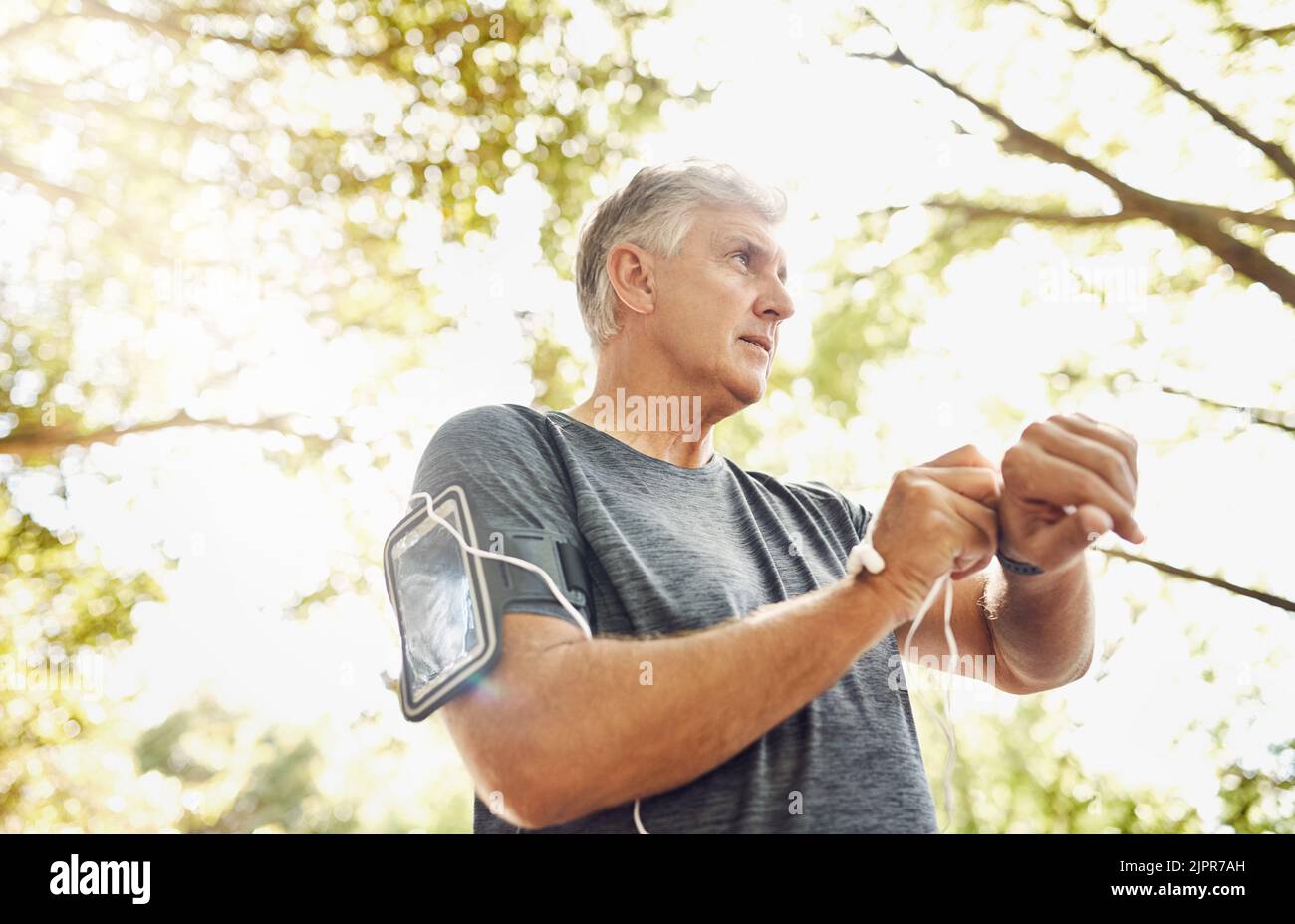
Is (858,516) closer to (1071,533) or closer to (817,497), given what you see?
(817,497)

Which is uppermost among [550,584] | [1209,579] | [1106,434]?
[1209,579]

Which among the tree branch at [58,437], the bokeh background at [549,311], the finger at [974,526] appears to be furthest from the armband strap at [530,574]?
the tree branch at [58,437]

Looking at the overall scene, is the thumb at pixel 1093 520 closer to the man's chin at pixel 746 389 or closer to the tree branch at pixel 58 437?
the man's chin at pixel 746 389

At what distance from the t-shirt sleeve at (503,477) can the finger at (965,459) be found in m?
0.41

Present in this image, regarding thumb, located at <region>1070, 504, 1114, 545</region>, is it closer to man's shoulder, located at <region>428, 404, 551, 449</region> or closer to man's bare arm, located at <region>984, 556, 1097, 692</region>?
man's bare arm, located at <region>984, 556, 1097, 692</region>

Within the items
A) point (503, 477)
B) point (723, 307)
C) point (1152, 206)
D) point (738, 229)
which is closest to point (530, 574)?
point (503, 477)

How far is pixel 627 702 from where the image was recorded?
0.88m

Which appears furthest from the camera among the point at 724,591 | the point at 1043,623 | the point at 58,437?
the point at 58,437

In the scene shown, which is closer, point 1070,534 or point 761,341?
point 1070,534

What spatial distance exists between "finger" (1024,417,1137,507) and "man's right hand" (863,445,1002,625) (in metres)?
0.08

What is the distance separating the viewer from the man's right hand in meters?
0.96

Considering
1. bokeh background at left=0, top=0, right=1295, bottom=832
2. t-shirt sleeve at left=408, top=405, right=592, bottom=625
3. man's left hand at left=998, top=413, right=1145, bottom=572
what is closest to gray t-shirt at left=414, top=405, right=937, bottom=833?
t-shirt sleeve at left=408, top=405, right=592, bottom=625

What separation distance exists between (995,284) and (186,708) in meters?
4.09

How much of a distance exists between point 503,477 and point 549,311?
3167 mm
